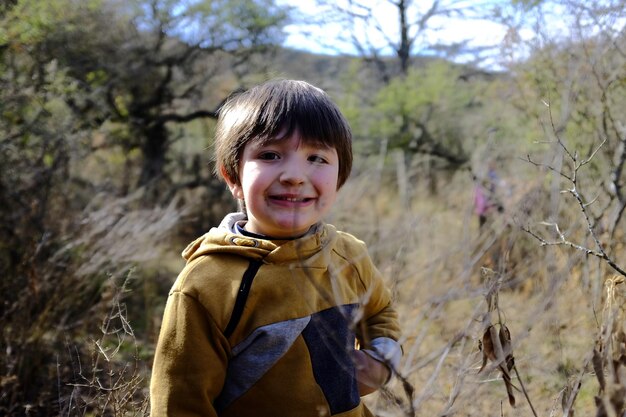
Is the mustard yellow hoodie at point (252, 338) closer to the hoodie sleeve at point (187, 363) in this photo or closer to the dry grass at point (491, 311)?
the hoodie sleeve at point (187, 363)

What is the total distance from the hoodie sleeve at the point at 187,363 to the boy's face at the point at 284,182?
Result: 28 centimetres

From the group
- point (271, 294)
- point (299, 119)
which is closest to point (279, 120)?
point (299, 119)

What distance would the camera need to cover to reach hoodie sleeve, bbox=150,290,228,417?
139 centimetres

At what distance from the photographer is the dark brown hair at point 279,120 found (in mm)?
1596

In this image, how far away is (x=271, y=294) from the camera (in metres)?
1.51

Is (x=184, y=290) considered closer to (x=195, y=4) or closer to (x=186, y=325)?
(x=186, y=325)

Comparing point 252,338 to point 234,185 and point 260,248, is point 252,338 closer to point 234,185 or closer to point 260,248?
point 260,248

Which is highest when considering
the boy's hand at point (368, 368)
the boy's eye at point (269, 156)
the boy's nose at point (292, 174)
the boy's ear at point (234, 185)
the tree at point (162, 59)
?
the tree at point (162, 59)

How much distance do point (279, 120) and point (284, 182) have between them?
15 cm

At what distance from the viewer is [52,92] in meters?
5.61

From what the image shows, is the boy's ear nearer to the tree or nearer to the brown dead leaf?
the brown dead leaf

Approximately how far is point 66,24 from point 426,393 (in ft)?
22.1

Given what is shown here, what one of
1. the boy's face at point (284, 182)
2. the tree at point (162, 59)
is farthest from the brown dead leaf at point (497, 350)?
the tree at point (162, 59)

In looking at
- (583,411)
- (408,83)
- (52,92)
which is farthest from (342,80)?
(583,411)
